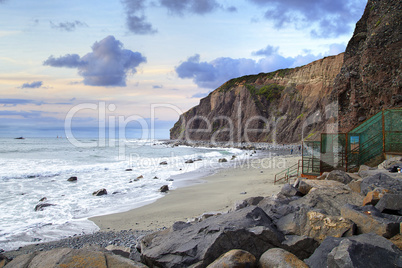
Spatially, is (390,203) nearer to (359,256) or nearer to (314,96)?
(359,256)

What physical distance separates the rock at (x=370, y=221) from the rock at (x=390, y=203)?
357 mm

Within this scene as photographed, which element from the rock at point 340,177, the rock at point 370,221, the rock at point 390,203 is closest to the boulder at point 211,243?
the rock at point 370,221

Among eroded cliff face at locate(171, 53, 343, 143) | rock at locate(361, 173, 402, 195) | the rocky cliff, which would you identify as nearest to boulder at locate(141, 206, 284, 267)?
rock at locate(361, 173, 402, 195)

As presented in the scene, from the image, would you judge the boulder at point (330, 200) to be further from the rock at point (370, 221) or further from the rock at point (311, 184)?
the rock at point (311, 184)

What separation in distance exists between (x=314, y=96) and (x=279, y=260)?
75075 mm

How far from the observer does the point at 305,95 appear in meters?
74.9

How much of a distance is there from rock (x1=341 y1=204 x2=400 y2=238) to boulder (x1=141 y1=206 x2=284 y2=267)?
1436 millimetres

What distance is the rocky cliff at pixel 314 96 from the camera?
18.5 metres

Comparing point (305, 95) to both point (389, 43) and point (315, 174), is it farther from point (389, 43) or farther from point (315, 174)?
point (315, 174)

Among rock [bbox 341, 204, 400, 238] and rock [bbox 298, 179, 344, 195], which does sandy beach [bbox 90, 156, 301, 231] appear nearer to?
rock [bbox 298, 179, 344, 195]

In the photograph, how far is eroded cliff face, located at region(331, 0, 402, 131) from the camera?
18.0 m

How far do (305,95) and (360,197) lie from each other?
73.7m

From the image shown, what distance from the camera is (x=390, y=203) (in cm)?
531

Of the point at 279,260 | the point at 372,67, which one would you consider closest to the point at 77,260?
the point at 279,260
